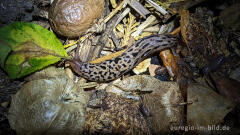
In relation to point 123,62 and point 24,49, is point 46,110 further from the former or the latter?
point 123,62

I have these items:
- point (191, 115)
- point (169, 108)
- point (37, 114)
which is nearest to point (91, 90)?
point (37, 114)

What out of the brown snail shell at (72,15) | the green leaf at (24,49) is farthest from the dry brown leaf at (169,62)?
the green leaf at (24,49)

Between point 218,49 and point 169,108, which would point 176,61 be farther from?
point 169,108

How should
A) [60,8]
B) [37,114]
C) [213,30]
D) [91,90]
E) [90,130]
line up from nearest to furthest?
1. [37,114]
2. [90,130]
3. [60,8]
4. [213,30]
5. [91,90]

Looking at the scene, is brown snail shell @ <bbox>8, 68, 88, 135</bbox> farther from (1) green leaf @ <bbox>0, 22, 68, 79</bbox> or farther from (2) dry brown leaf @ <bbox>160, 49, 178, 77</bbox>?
(2) dry brown leaf @ <bbox>160, 49, 178, 77</bbox>

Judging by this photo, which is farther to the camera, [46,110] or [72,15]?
[72,15]

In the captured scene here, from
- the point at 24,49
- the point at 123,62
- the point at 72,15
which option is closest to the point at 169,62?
the point at 123,62

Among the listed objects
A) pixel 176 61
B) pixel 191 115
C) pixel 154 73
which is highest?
pixel 176 61
